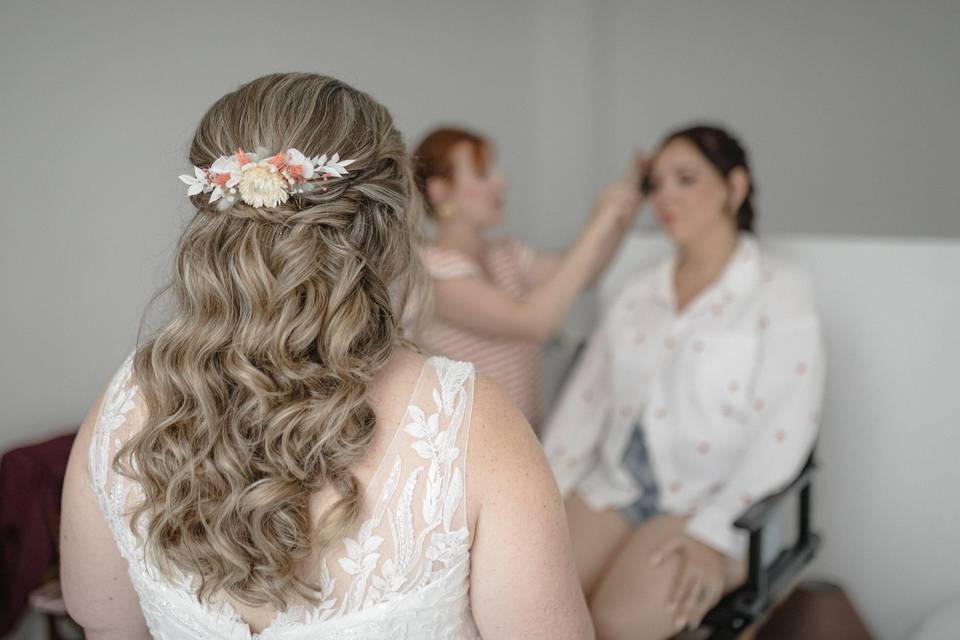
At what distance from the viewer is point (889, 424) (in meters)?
2.08

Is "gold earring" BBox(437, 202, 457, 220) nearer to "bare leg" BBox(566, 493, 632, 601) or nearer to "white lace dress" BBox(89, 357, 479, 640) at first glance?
"bare leg" BBox(566, 493, 632, 601)

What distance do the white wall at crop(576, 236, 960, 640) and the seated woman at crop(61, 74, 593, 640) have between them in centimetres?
135

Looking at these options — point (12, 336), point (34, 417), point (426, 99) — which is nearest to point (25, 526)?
point (34, 417)

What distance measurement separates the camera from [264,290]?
3.13ft

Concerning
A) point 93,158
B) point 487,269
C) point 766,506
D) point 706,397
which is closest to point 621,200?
point 487,269

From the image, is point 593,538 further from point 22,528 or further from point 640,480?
point 22,528

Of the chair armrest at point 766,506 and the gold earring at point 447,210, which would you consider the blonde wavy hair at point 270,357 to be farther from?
the gold earring at point 447,210

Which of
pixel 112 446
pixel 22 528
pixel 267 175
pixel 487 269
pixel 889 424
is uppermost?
pixel 267 175

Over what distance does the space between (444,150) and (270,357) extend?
51.2 inches

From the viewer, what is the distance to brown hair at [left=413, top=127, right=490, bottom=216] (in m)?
2.17

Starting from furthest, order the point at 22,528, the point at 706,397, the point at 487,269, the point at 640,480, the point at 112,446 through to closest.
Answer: the point at 487,269
the point at 640,480
the point at 706,397
the point at 22,528
the point at 112,446

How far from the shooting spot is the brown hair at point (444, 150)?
7.11 feet

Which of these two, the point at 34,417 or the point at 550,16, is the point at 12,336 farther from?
the point at 550,16

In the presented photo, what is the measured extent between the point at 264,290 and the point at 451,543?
37 centimetres
